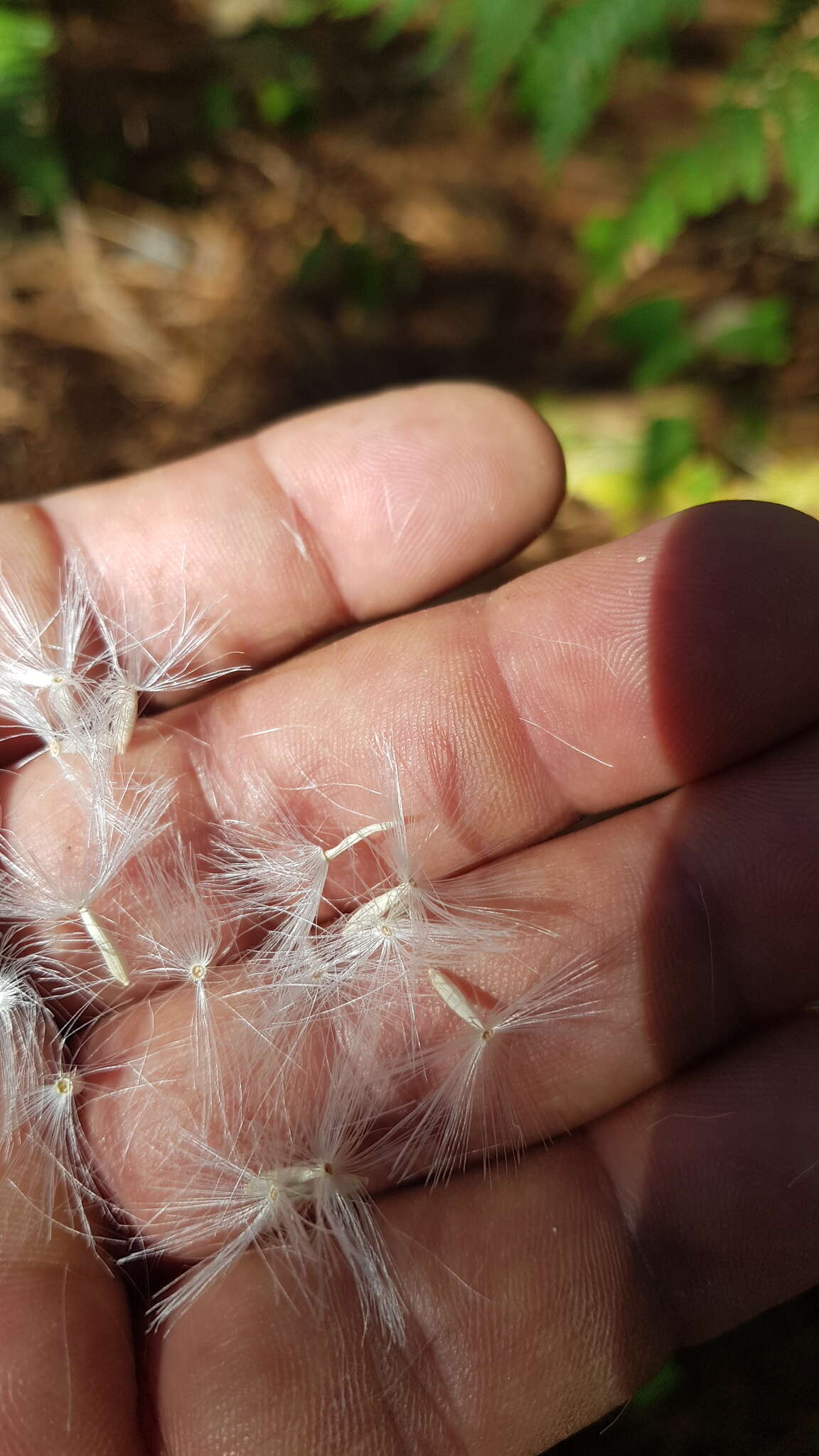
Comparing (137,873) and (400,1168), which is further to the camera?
(137,873)

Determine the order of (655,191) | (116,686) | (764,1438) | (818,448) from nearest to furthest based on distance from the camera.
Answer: (764,1438) → (116,686) → (655,191) → (818,448)

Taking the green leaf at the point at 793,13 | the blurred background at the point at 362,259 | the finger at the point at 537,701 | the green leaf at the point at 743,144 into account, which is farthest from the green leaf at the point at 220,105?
the finger at the point at 537,701

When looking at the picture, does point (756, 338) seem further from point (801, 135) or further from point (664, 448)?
point (801, 135)

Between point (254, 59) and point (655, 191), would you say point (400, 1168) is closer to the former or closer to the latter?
point (655, 191)

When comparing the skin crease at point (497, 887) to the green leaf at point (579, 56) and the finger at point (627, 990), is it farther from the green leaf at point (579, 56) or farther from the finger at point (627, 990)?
the green leaf at point (579, 56)

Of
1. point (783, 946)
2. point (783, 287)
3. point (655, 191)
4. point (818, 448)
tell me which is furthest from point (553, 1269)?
point (783, 287)

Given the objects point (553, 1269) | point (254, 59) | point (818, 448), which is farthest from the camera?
point (254, 59)

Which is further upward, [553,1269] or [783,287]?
[783,287]

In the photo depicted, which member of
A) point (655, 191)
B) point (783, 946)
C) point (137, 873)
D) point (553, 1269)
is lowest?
point (553, 1269)

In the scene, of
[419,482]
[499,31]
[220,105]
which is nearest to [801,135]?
[499,31]
